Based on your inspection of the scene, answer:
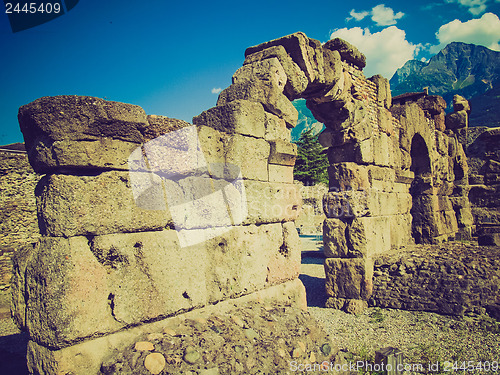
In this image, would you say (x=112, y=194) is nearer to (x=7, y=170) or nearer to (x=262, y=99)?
(x=262, y=99)

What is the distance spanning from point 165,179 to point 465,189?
11140mm

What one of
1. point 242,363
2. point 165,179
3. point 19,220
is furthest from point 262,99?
point 19,220

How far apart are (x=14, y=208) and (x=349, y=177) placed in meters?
8.37

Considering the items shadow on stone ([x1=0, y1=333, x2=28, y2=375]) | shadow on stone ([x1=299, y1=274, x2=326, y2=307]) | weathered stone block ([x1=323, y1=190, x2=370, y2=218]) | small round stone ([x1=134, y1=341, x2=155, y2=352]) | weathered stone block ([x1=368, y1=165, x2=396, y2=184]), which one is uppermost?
weathered stone block ([x1=368, y1=165, x2=396, y2=184])

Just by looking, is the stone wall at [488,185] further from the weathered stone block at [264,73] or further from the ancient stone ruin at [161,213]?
the weathered stone block at [264,73]

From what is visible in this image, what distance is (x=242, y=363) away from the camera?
8.67 feet

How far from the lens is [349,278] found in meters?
6.35

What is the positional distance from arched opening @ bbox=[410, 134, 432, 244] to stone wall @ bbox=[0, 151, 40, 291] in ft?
33.1

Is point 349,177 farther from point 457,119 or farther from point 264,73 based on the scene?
point 457,119

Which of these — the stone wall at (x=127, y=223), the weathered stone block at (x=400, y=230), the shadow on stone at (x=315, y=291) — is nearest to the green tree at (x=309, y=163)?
the shadow on stone at (x=315, y=291)

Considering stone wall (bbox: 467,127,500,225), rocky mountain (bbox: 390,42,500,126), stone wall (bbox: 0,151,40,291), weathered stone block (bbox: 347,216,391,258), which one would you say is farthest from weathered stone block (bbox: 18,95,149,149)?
rocky mountain (bbox: 390,42,500,126)

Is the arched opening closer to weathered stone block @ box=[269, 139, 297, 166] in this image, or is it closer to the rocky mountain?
weathered stone block @ box=[269, 139, 297, 166]

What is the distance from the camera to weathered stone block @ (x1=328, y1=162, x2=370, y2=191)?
6.55 meters

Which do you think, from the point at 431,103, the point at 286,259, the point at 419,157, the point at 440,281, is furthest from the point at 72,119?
the point at 431,103
